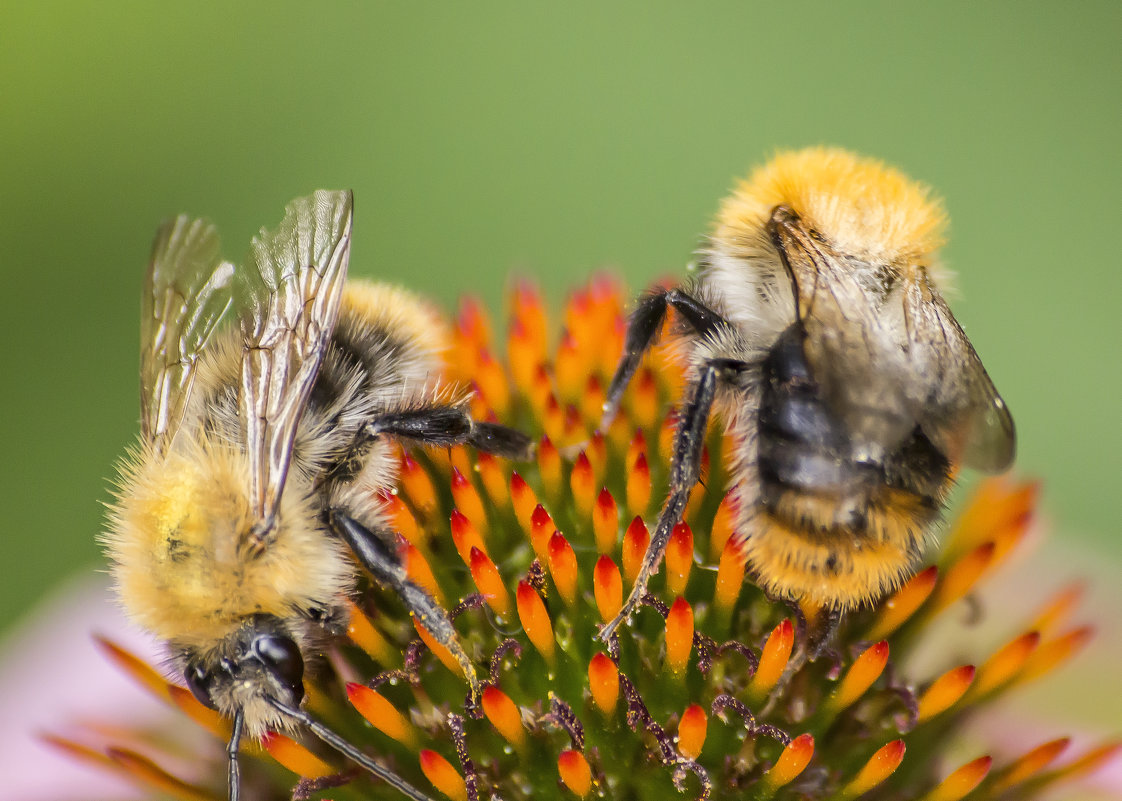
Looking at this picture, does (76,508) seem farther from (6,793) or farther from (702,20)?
(702,20)

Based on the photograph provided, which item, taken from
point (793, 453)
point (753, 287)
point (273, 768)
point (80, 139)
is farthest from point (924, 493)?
point (80, 139)

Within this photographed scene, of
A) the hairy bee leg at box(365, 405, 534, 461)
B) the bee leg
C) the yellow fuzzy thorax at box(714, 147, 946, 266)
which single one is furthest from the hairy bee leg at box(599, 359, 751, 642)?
the hairy bee leg at box(365, 405, 534, 461)

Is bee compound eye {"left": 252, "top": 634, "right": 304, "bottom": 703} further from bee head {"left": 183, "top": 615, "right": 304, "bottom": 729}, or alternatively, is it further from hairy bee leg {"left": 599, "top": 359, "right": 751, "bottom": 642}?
hairy bee leg {"left": 599, "top": 359, "right": 751, "bottom": 642}

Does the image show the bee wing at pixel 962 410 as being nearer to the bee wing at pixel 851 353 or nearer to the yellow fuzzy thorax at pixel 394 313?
the bee wing at pixel 851 353

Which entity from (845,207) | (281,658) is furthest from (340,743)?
(845,207)

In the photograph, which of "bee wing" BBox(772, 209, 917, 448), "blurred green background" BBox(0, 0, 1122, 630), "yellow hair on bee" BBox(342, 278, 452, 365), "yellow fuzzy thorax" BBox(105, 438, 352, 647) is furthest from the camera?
"blurred green background" BBox(0, 0, 1122, 630)

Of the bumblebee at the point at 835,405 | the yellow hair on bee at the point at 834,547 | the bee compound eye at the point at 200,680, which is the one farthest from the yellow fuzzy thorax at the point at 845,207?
the bee compound eye at the point at 200,680

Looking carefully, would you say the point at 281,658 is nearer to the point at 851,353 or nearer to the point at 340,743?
the point at 340,743

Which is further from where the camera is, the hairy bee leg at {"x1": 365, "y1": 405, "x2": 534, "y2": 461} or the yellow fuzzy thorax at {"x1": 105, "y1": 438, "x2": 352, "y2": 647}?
the hairy bee leg at {"x1": 365, "y1": 405, "x2": 534, "y2": 461}
